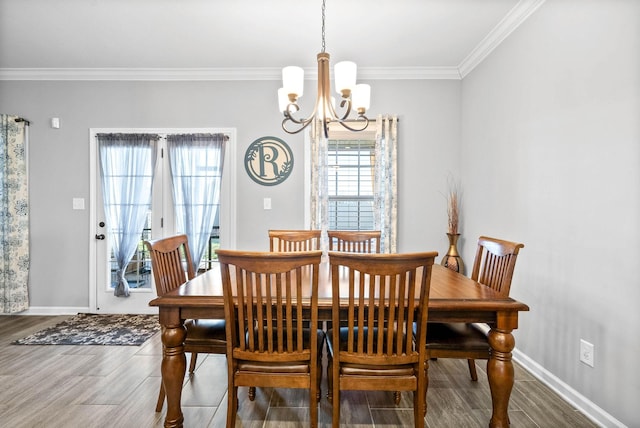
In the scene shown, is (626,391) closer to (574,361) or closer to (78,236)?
(574,361)

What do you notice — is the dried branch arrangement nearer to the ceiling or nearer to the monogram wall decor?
the ceiling

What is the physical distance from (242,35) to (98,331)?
3024 millimetres

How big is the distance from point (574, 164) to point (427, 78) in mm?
→ 1997

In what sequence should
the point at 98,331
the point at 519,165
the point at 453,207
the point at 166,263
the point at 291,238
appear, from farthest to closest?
the point at 453,207, the point at 98,331, the point at 291,238, the point at 519,165, the point at 166,263

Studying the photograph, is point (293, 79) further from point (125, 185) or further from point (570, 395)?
point (125, 185)

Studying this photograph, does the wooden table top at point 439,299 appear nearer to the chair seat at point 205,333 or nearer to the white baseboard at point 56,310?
the chair seat at point 205,333

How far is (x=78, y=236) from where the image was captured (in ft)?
12.0

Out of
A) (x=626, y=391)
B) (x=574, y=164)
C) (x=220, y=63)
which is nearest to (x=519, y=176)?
(x=574, y=164)

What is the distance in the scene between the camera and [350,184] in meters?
3.67

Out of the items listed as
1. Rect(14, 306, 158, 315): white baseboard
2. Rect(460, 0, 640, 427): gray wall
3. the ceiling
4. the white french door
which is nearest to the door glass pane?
the white french door

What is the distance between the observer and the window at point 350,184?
144 inches

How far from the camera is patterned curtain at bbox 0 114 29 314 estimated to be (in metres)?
3.49

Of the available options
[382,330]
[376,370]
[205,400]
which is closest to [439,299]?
[382,330]

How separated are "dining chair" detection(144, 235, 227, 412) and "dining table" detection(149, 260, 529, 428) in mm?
131
